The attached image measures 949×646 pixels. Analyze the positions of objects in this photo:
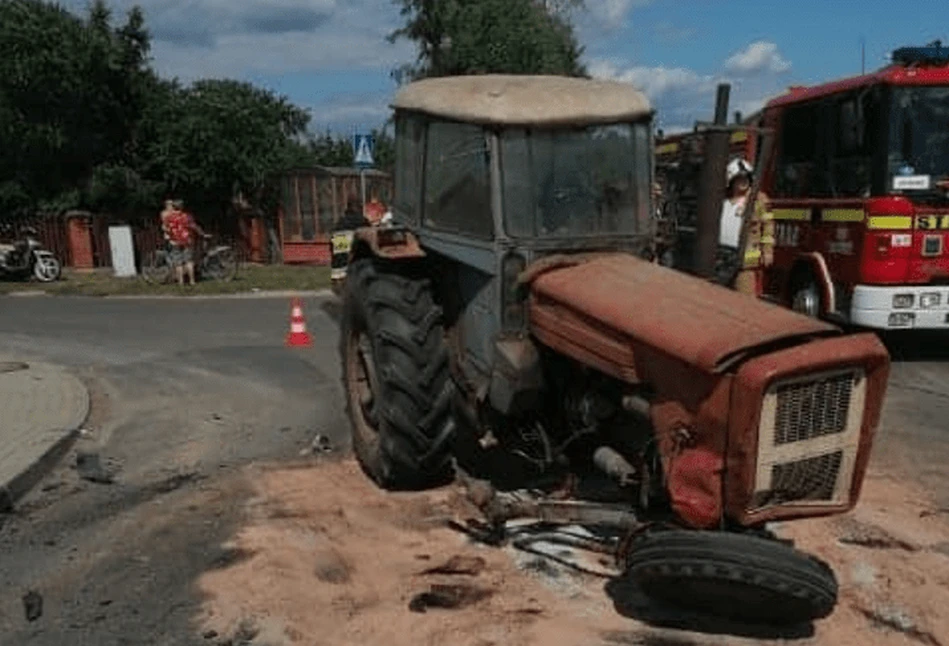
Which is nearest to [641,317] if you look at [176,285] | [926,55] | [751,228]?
[751,228]

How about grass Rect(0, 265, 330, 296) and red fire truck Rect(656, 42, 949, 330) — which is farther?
grass Rect(0, 265, 330, 296)

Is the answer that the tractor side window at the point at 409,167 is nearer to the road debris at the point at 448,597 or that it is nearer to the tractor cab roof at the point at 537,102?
the tractor cab roof at the point at 537,102

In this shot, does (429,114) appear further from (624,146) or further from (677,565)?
(677,565)

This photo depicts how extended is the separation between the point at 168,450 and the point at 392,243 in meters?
2.53

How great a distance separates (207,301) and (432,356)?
13155 millimetres

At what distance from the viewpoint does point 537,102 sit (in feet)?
19.9

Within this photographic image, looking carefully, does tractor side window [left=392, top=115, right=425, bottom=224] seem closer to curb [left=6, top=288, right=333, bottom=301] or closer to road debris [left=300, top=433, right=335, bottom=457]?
road debris [left=300, top=433, right=335, bottom=457]

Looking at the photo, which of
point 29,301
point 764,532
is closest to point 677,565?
point 764,532

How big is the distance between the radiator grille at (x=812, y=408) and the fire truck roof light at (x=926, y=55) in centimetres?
747

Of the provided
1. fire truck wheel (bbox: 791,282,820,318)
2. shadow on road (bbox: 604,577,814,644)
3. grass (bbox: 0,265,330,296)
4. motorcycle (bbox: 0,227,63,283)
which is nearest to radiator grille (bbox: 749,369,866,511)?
shadow on road (bbox: 604,577,814,644)

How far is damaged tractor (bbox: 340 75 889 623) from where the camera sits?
14.8 feet

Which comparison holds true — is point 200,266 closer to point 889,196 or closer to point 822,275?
point 822,275

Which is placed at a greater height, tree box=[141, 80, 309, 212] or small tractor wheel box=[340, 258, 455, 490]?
tree box=[141, 80, 309, 212]

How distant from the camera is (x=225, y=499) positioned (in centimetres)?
681
